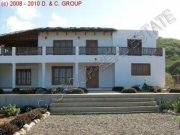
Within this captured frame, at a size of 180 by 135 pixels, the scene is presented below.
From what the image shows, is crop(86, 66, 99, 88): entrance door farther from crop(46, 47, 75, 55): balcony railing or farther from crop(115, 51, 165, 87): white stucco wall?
crop(46, 47, 75, 55): balcony railing

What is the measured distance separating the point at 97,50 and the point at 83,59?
1.46m

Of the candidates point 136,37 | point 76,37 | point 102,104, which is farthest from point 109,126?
point 136,37

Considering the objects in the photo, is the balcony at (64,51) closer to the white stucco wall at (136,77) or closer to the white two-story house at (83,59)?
the white two-story house at (83,59)

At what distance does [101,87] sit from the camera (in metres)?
32.1

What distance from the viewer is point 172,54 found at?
75.9 meters

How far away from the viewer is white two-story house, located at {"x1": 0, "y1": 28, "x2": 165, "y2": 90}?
30.4 metres

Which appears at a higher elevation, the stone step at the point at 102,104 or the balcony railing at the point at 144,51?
the balcony railing at the point at 144,51

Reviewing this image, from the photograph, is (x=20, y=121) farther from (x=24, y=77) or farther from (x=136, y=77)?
(x=24, y=77)

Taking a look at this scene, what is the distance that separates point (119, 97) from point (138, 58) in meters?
9.21

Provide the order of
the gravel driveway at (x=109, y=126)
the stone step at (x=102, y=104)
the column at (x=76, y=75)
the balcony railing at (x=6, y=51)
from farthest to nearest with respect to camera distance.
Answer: the balcony railing at (x=6, y=51) → the column at (x=76, y=75) → the stone step at (x=102, y=104) → the gravel driveway at (x=109, y=126)

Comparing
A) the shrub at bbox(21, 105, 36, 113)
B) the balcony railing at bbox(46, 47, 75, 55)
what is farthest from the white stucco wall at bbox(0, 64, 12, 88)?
the shrub at bbox(21, 105, 36, 113)

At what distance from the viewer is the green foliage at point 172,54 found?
63.4 metres

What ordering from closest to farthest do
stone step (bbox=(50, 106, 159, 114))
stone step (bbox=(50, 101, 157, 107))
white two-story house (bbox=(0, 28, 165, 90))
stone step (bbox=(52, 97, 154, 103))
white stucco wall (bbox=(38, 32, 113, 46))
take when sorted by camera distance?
stone step (bbox=(50, 106, 159, 114)), stone step (bbox=(50, 101, 157, 107)), stone step (bbox=(52, 97, 154, 103)), white two-story house (bbox=(0, 28, 165, 90)), white stucco wall (bbox=(38, 32, 113, 46))

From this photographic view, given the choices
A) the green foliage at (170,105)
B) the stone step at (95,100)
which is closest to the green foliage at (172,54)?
the green foliage at (170,105)
